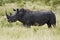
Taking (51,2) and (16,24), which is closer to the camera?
(16,24)

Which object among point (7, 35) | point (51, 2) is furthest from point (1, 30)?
point (51, 2)

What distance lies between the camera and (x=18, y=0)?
23.0m

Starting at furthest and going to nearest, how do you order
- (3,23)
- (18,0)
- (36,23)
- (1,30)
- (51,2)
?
(18,0), (51,2), (3,23), (36,23), (1,30)

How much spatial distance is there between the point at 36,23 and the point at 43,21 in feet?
1.00

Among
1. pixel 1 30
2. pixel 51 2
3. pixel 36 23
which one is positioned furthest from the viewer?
pixel 51 2

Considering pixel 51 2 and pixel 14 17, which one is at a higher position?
pixel 14 17

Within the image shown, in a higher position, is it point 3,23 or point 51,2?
point 3,23

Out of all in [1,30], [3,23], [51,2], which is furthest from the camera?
[51,2]

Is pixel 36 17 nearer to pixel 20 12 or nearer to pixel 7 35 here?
pixel 20 12

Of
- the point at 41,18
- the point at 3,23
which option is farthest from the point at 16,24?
the point at 41,18

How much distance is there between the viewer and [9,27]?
472 inches

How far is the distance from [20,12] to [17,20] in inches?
16.2

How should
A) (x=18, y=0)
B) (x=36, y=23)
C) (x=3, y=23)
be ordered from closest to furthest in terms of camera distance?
(x=36, y=23) → (x=3, y=23) → (x=18, y=0)

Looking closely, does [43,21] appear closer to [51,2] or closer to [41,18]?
[41,18]
